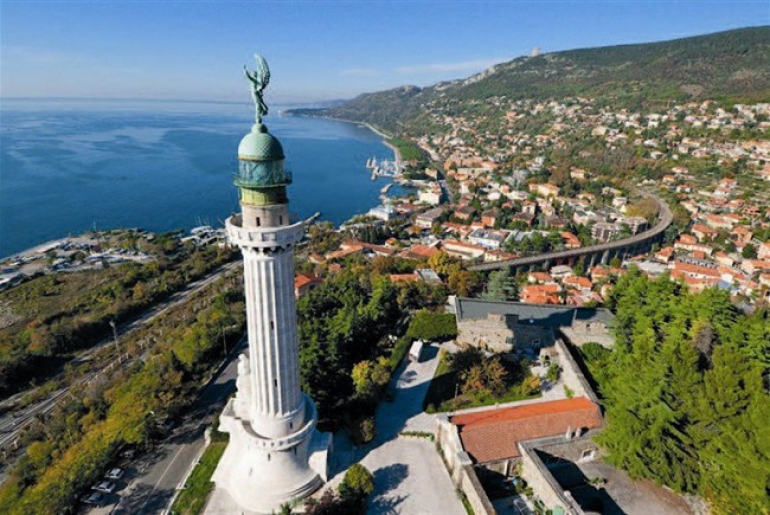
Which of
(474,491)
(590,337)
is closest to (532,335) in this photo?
(590,337)

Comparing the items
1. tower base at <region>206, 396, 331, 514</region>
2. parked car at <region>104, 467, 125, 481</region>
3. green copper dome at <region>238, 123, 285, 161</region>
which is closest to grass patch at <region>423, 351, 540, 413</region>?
tower base at <region>206, 396, 331, 514</region>

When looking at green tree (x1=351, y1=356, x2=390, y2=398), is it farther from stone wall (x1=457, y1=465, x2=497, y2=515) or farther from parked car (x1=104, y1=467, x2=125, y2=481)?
parked car (x1=104, y1=467, x2=125, y2=481)

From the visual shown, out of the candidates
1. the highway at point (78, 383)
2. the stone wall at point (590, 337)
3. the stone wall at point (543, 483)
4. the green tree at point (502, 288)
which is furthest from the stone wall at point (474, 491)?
the highway at point (78, 383)

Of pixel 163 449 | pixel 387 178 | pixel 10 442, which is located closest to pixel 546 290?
pixel 163 449

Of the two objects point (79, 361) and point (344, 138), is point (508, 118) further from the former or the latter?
point (79, 361)

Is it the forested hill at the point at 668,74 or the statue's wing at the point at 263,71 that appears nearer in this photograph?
the statue's wing at the point at 263,71

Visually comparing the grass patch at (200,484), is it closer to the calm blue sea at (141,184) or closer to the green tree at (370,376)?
the green tree at (370,376)
